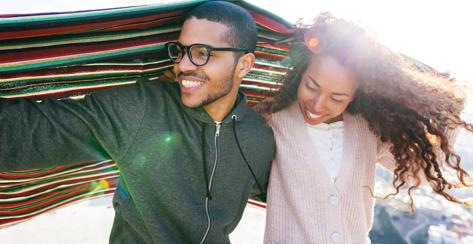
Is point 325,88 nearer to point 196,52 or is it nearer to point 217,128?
point 217,128

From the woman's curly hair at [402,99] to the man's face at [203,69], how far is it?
1.71 feet

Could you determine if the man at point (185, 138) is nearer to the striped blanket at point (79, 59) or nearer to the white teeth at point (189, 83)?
the white teeth at point (189, 83)

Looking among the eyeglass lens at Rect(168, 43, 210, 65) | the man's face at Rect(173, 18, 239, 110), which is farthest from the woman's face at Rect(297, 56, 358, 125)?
the eyeglass lens at Rect(168, 43, 210, 65)

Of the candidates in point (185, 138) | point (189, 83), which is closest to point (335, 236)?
point (185, 138)

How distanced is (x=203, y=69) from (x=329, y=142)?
932 millimetres

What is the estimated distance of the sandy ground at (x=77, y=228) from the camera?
3.21m

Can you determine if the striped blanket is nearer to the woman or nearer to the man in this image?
the man

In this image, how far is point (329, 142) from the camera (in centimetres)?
210

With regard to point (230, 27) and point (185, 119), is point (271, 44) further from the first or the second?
point (185, 119)

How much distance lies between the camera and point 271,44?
212 cm

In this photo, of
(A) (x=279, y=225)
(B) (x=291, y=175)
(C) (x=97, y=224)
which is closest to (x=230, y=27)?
(B) (x=291, y=175)

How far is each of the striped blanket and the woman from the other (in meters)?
0.32

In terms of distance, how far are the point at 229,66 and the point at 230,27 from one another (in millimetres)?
194

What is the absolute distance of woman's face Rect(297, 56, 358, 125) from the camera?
1883 mm
